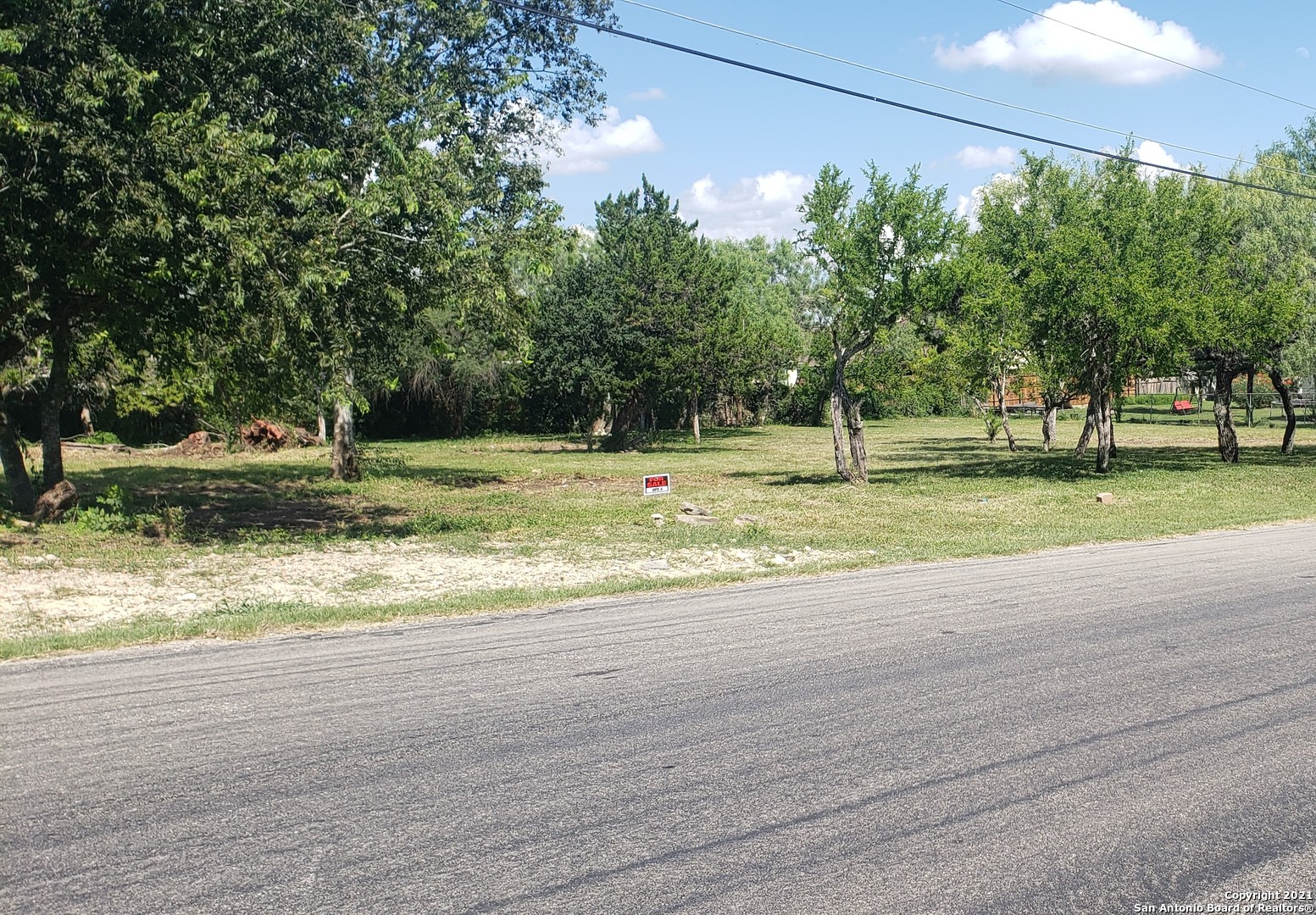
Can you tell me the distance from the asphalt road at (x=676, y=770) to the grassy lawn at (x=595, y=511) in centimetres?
288

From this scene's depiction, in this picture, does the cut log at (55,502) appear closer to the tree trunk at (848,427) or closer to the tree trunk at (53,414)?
the tree trunk at (53,414)

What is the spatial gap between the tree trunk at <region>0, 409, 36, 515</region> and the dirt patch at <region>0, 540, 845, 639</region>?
3.93 metres

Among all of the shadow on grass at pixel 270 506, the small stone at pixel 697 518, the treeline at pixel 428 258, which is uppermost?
the treeline at pixel 428 258

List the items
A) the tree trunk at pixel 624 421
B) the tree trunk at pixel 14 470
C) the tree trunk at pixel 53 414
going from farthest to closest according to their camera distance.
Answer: the tree trunk at pixel 624 421 → the tree trunk at pixel 53 414 → the tree trunk at pixel 14 470

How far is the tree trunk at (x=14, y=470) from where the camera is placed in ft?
52.3

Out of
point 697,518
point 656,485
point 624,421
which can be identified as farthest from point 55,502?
point 624,421

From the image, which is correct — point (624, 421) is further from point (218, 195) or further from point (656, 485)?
point (218, 195)

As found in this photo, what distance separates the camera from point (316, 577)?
12.4 meters

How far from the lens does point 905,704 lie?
620 cm

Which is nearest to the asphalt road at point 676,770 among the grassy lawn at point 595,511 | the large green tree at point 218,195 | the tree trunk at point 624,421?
the grassy lawn at point 595,511

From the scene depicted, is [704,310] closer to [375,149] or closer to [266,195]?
[375,149]

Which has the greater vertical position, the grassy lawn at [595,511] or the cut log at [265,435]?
the cut log at [265,435]

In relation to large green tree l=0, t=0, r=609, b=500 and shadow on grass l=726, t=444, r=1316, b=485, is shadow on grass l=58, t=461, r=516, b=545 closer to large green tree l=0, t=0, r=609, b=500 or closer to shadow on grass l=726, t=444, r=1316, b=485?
large green tree l=0, t=0, r=609, b=500

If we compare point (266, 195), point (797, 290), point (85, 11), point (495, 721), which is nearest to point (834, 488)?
point (266, 195)
